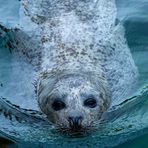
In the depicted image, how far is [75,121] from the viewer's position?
6.21 m

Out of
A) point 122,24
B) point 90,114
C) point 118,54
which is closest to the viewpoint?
point 90,114

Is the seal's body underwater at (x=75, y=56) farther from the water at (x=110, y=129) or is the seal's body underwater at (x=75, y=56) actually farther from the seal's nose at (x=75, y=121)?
the water at (x=110, y=129)

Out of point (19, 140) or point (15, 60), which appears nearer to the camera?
point (19, 140)

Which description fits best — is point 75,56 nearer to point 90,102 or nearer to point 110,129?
point 90,102

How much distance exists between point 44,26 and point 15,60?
2.21 ft

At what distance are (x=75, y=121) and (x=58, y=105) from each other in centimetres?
47

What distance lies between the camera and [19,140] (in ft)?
21.6

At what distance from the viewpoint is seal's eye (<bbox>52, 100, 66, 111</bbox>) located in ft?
21.5

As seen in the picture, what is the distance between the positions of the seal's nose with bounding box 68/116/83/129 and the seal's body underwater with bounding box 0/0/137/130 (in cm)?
1

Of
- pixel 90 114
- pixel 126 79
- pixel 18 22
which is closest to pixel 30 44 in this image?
pixel 18 22

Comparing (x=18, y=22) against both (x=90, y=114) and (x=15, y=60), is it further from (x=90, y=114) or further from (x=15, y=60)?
(x=90, y=114)

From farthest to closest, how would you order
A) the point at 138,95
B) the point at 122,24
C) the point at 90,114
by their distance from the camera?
the point at 122,24 < the point at 138,95 < the point at 90,114

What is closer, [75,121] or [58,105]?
[75,121]

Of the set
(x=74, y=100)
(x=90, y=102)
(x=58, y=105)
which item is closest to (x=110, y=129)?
(x=90, y=102)
